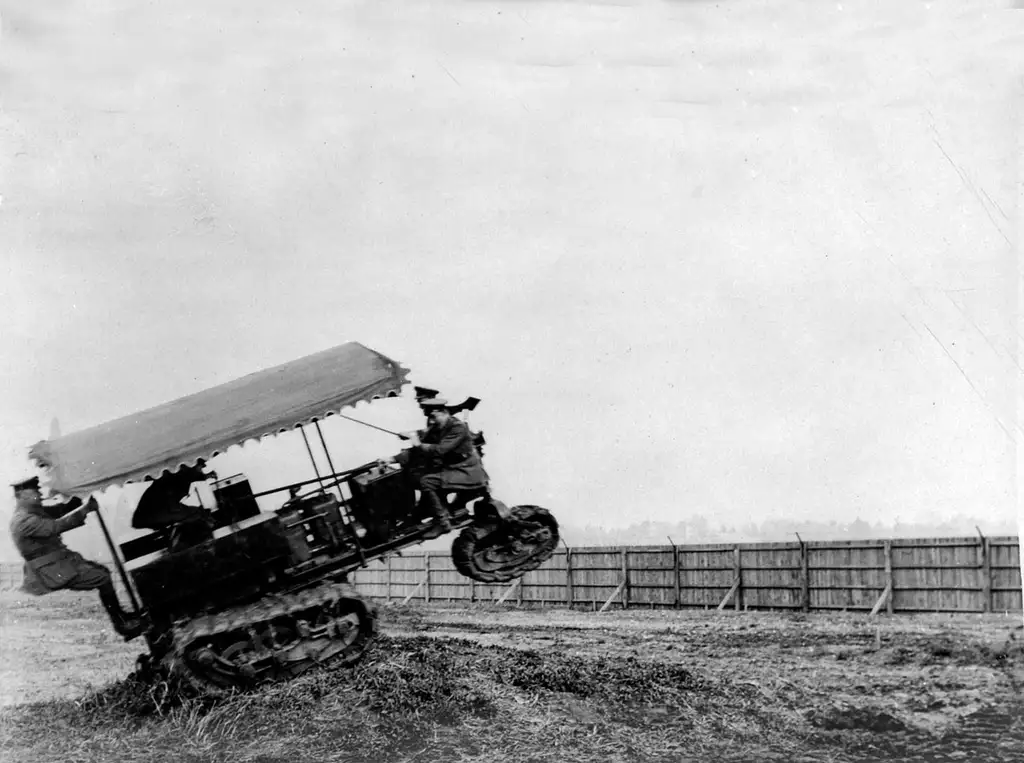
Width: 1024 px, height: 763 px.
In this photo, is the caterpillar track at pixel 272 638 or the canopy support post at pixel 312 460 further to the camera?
the canopy support post at pixel 312 460

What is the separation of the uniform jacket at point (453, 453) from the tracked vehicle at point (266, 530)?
207mm

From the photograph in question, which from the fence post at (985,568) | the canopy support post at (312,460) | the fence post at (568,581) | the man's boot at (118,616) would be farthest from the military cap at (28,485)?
the fence post at (985,568)

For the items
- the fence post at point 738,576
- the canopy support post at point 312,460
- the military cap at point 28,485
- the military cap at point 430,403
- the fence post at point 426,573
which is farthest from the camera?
the fence post at point 426,573

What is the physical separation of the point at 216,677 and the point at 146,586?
1015mm

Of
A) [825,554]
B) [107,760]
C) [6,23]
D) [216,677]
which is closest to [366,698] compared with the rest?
[216,677]

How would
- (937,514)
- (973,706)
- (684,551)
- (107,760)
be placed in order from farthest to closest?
1. (684,551)
2. (937,514)
3. (973,706)
4. (107,760)

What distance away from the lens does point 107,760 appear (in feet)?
27.6

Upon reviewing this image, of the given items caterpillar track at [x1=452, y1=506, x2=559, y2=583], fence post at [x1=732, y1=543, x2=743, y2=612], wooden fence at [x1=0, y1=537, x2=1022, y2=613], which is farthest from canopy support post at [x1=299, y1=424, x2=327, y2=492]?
fence post at [x1=732, y1=543, x2=743, y2=612]

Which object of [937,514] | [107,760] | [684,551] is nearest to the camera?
[107,760]

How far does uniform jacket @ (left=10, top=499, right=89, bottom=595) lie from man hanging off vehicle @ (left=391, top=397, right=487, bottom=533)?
2813 millimetres

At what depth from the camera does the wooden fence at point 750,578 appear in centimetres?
952

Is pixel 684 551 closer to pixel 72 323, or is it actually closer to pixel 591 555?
pixel 591 555

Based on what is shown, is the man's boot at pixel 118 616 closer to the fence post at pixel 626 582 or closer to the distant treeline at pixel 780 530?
the distant treeline at pixel 780 530

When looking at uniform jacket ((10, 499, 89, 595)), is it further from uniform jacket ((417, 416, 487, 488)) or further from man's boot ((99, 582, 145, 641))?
uniform jacket ((417, 416, 487, 488))
